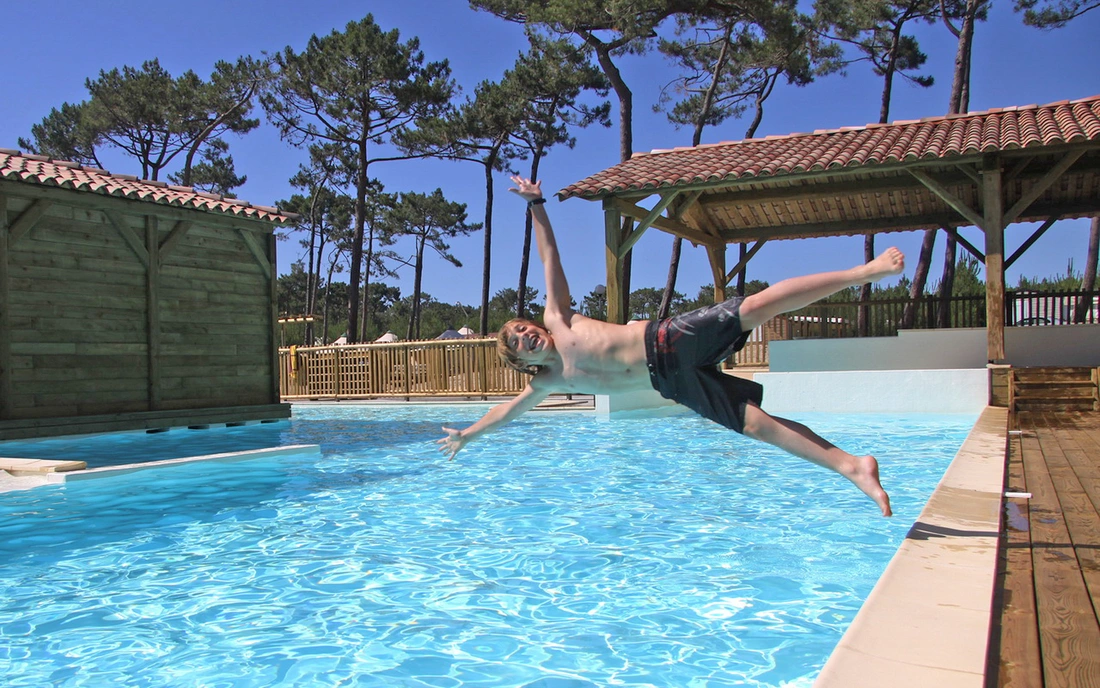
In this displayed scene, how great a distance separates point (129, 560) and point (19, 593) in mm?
642

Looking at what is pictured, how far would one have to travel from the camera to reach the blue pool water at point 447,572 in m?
2.96

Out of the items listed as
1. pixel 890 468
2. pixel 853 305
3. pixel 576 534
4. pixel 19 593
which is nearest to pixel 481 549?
pixel 576 534

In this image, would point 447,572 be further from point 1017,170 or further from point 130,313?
point 1017,170

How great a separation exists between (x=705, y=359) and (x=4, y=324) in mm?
9940

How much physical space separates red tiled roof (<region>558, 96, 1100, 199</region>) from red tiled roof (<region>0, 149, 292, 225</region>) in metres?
5.23

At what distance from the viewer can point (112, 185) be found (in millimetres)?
10875

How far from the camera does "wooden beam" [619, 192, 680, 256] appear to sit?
11.8 metres

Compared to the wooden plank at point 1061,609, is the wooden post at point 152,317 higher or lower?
higher

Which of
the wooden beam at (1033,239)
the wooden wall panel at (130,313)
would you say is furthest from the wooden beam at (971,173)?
the wooden wall panel at (130,313)

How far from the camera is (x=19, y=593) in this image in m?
3.85

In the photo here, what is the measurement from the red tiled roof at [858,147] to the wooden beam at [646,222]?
23 centimetres

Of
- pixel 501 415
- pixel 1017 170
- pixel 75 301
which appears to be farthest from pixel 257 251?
pixel 1017 170

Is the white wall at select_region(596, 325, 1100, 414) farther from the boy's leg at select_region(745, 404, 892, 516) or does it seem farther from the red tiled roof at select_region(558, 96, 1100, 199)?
the boy's leg at select_region(745, 404, 892, 516)

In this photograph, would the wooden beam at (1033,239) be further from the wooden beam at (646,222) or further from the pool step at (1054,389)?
the wooden beam at (646,222)
